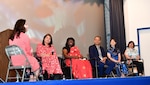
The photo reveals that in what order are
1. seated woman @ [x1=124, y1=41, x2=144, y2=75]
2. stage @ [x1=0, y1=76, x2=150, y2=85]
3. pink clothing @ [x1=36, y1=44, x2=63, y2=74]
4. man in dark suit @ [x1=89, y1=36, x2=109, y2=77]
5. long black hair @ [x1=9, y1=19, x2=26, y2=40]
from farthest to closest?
seated woman @ [x1=124, y1=41, x2=144, y2=75]
man in dark suit @ [x1=89, y1=36, x2=109, y2=77]
pink clothing @ [x1=36, y1=44, x2=63, y2=74]
long black hair @ [x1=9, y1=19, x2=26, y2=40]
stage @ [x1=0, y1=76, x2=150, y2=85]

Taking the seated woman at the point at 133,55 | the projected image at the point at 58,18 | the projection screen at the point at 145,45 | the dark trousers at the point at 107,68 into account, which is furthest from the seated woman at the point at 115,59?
the projection screen at the point at 145,45

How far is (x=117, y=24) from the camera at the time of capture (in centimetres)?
623

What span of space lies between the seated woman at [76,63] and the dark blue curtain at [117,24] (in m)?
1.40

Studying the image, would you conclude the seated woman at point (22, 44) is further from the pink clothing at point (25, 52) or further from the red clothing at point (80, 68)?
the red clothing at point (80, 68)

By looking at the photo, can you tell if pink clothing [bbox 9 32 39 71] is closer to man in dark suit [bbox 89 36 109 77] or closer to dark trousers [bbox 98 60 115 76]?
man in dark suit [bbox 89 36 109 77]

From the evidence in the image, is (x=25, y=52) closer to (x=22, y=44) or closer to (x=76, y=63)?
(x=22, y=44)

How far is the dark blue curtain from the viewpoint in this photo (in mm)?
6160

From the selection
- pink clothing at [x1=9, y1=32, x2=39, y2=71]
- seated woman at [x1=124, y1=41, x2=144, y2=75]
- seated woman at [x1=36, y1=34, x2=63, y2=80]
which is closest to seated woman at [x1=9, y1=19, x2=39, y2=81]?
pink clothing at [x1=9, y1=32, x2=39, y2=71]

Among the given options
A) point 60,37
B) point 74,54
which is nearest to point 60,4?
point 60,37

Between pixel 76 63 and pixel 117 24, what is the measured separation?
6.07 feet

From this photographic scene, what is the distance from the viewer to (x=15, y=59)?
3.66 metres

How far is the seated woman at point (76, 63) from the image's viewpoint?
4.82 metres

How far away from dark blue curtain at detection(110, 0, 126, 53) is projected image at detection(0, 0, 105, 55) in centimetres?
26

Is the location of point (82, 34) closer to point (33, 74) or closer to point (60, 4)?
point (60, 4)
